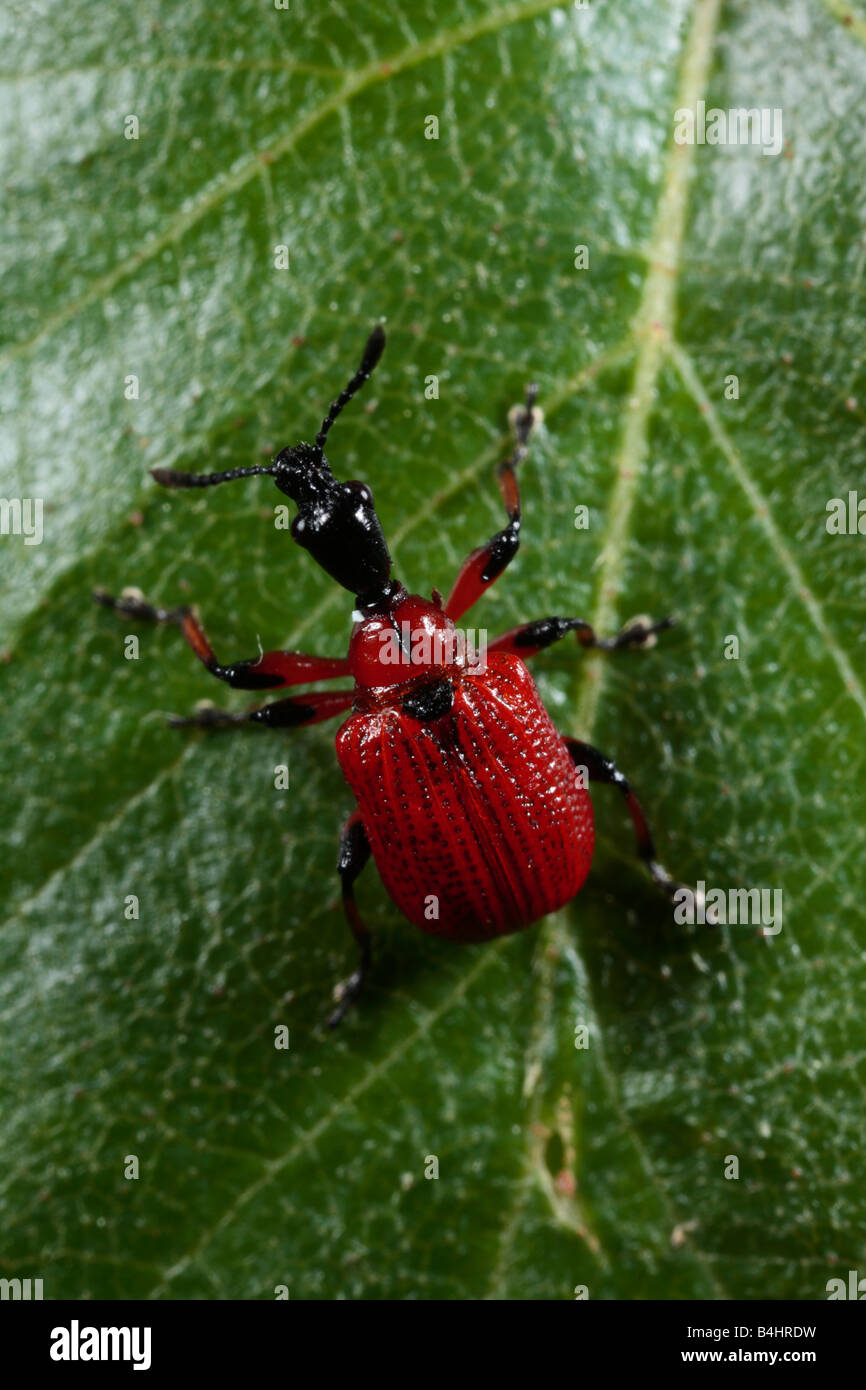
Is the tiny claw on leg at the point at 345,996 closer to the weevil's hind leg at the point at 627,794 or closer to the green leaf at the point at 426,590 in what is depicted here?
the green leaf at the point at 426,590

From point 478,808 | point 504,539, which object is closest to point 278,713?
point 478,808

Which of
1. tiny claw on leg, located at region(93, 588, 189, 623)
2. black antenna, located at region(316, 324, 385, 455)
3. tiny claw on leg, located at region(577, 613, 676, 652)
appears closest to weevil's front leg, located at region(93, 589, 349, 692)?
tiny claw on leg, located at region(93, 588, 189, 623)

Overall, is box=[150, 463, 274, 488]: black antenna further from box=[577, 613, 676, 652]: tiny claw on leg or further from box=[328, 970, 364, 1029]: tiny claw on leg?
box=[328, 970, 364, 1029]: tiny claw on leg

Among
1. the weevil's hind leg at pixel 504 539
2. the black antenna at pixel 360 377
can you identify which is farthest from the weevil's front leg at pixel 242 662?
the black antenna at pixel 360 377

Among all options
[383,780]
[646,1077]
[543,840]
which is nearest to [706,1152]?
[646,1077]

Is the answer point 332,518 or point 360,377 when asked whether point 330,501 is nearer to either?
point 332,518
